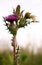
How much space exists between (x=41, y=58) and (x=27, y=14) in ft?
10.7

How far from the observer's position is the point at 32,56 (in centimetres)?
763

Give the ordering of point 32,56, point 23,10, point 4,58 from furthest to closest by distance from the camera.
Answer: point 32,56, point 4,58, point 23,10

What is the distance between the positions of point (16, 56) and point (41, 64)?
117 inches

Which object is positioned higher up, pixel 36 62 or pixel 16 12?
pixel 16 12

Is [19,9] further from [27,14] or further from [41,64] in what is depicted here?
[41,64]

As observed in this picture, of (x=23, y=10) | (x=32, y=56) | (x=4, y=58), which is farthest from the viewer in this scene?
(x=32, y=56)

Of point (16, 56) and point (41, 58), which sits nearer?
point (16, 56)

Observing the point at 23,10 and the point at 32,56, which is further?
the point at 32,56

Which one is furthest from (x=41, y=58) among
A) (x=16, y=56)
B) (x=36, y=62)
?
(x=16, y=56)

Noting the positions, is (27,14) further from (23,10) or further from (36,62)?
(36,62)

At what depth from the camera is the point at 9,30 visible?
14.7 feet

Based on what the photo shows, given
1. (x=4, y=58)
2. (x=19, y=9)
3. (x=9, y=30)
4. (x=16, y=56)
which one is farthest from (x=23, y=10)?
(x=4, y=58)

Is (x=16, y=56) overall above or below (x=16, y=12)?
below

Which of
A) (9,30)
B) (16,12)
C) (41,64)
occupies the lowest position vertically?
(41,64)
